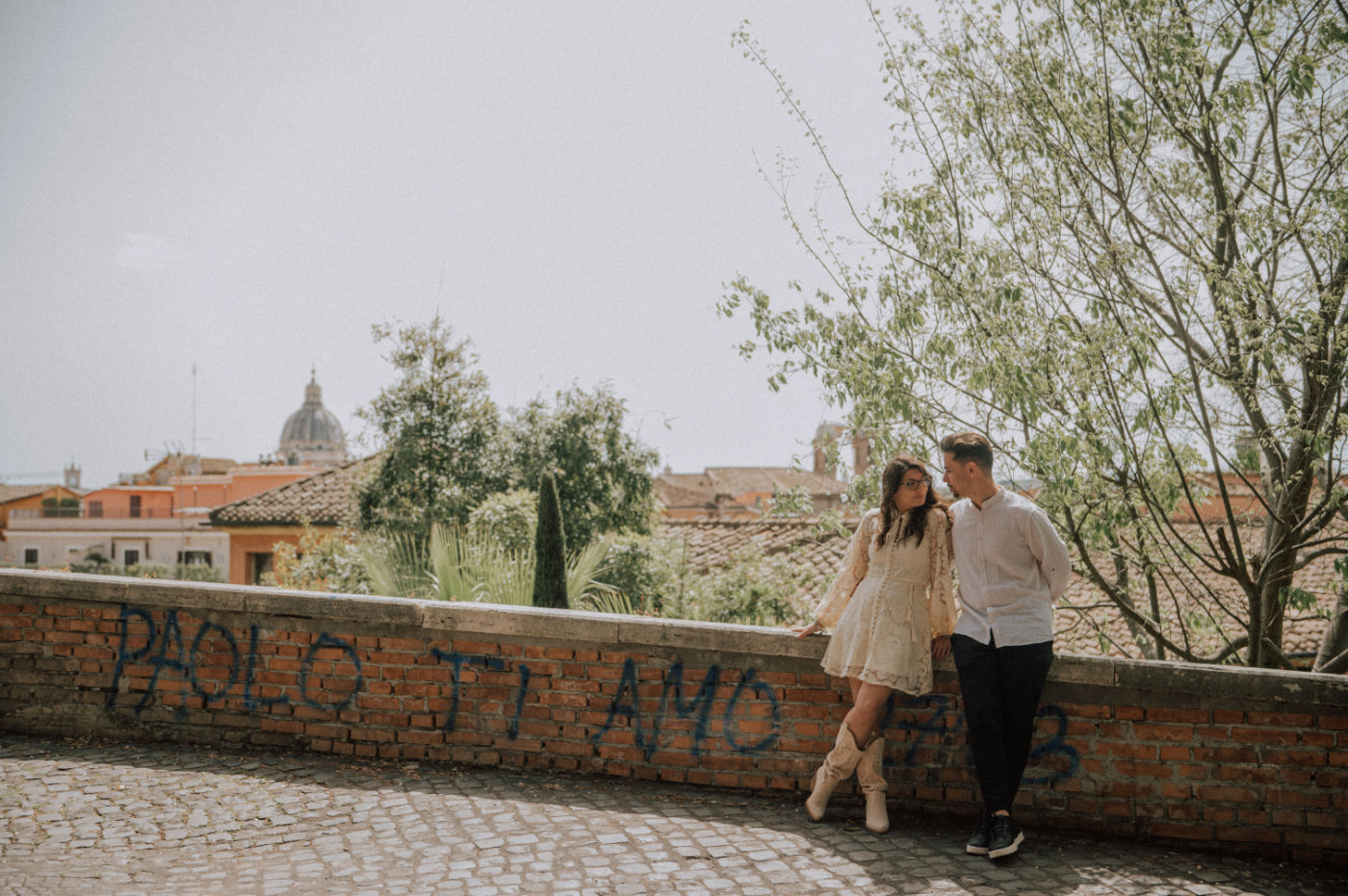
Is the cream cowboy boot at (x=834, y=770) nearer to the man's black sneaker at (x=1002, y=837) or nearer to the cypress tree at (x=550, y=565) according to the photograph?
the man's black sneaker at (x=1002, y=837)

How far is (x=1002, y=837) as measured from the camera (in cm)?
392

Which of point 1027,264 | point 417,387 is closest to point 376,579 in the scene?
point 1027,264

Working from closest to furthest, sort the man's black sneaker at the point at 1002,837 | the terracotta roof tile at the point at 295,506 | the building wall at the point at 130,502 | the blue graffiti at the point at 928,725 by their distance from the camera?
the man's black sneaker at the point at 1002,837 → the blue graffiti at the point at 928,725 → the terracotta roof tile at the point at 295,506 → the building wall at the point at 130,502

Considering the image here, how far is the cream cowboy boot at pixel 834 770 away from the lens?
4.25 metres

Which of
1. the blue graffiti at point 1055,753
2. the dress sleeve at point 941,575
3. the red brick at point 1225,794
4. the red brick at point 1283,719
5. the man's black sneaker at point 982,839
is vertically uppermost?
the dress sleeve at point 941,575

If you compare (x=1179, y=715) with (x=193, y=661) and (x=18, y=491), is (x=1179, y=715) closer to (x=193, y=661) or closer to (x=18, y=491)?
(x=193, y=661)

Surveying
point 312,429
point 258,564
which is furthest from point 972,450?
point 312,429

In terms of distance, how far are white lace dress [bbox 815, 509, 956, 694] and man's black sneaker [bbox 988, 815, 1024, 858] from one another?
61 cm

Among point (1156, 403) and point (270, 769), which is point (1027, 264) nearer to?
point (1156, 403)

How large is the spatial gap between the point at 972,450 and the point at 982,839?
→ 65.0 inches

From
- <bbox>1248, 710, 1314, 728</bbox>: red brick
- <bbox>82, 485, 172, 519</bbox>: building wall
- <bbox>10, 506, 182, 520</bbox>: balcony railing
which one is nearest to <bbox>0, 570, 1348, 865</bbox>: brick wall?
<bbox>1248, 710, 1314, 728</bbox>: red brick

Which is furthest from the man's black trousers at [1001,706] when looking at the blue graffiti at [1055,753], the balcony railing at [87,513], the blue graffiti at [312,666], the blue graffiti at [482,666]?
the balcony railing at [87,513]

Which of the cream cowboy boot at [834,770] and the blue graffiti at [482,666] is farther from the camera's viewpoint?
the blue graffiti at [482,666]

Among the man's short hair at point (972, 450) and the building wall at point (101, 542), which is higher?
the man's short hair at point (972, 450)
